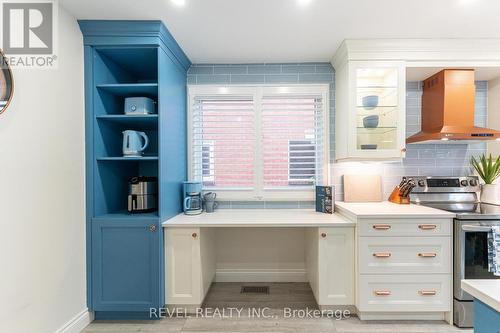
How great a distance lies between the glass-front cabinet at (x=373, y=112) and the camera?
2.32 meters

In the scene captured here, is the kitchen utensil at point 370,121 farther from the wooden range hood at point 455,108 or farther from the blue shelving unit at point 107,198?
the blue shelving unit at point 107,198

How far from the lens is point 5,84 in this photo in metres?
1.41

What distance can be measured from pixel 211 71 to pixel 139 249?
194 cm

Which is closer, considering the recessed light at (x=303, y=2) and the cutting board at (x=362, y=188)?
the recessed light at (x=303, y=2)

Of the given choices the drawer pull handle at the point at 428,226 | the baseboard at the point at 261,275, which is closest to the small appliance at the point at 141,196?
the baseboard at the point at 261,275

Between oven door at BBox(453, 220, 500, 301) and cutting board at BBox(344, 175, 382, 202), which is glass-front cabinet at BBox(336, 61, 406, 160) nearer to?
cutting board at BBox(344, 175, 382, 202)

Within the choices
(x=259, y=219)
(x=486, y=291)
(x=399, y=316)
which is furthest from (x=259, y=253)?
(x=486, y=291)

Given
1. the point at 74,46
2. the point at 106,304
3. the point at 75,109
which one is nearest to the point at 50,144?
the point at 75,109

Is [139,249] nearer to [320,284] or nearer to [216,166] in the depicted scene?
[216,166]

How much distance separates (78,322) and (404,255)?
261 centimetres

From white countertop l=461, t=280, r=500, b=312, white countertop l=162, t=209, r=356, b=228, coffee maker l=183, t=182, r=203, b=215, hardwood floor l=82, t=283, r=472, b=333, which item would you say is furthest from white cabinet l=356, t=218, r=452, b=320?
coffee maker l=183, t=182, r=203, b=215

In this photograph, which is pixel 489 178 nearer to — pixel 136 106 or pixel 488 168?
pixel 488 168

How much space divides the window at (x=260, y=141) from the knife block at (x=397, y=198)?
70 centimetres

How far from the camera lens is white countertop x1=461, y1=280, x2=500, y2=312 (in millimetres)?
751
